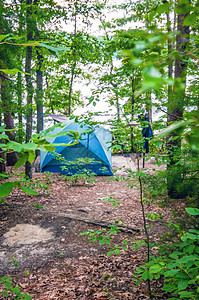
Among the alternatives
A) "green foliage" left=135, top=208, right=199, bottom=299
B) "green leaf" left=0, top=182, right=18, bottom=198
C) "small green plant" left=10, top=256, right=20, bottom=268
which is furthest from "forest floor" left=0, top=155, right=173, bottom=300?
"green leaf" left=0, top=182, right=18, bottom=198

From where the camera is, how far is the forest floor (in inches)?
80.4

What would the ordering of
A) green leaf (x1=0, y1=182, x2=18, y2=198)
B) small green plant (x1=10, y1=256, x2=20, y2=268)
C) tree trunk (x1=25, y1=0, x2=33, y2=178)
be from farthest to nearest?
tree trunk (x1=25, y1=0, x2=33, y2=178) → small green plant (x1=10, y1=256, x2=20, y2=268) → green leaf (x1=0, y1=182, x2=18, y2=198)

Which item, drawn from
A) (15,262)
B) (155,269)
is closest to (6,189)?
(155,269)

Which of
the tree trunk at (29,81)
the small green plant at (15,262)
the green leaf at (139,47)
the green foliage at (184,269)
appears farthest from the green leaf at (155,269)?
the tree trunk at (29,81)

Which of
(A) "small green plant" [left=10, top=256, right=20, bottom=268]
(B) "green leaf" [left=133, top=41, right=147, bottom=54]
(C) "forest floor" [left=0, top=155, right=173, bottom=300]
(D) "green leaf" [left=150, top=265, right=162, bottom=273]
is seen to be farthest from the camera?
(A) "small green plant" [left=10, top=256, right=20, bottom=268]

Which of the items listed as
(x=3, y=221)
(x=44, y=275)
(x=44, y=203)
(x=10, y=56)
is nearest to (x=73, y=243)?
(x=44, y=275)

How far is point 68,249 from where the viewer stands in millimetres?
2699

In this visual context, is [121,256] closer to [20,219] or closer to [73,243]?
[73,243]

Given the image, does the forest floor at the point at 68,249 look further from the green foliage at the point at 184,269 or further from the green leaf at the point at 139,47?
the green leaf at the point at 139,47

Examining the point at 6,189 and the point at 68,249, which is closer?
the point at 6,189

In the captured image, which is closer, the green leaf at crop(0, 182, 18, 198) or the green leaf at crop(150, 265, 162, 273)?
the green leaf at crop(0, 182, 18, 198)

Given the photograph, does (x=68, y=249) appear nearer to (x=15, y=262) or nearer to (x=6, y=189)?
(x=15, y=262)

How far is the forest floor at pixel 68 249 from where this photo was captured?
2043 mm

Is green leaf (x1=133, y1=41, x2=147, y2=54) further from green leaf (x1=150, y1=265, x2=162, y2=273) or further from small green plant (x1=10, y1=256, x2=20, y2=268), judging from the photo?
small green plant (x1=10, y1=256, x2=20, y2=268)
